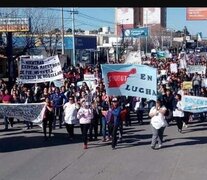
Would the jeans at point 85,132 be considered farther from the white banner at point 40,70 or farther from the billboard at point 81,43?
the billboard at point 81,43

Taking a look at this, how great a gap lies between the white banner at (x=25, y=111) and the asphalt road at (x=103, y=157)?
2.00ft

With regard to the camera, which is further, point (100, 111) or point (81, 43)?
point (81, 43)

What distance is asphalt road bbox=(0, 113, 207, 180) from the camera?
11.7 meters

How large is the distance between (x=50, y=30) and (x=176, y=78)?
96.9 ft

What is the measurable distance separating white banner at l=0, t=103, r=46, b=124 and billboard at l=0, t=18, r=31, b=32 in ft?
58.6

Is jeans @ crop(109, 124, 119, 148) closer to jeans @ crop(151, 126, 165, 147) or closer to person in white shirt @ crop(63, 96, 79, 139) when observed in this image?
jeans @ crop(151, 126, 165, 147)

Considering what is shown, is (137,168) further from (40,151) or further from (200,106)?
(200,106)

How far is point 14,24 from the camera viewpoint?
120 ft

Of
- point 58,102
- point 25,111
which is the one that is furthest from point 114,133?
point 58,102

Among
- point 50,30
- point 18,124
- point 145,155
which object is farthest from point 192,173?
point 50,30

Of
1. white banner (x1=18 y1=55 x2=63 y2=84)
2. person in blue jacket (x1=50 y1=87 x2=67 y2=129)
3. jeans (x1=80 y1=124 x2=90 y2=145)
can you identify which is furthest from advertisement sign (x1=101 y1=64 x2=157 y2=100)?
white banner (x1=18 y1=55 x2=63 y2=84)

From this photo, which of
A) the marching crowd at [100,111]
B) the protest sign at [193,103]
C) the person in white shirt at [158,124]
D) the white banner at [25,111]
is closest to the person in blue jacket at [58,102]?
the marching crowd at [100,111]

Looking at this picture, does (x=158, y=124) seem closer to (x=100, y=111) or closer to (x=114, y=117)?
(x=114, y=117)

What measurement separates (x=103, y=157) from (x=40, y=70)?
27.2 ft
